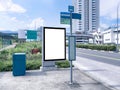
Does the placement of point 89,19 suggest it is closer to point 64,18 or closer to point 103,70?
point 103,70

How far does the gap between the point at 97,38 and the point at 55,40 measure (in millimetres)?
117259

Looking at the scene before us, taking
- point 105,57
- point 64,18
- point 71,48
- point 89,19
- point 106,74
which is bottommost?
point 106,74

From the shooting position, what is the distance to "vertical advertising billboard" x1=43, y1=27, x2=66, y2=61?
1097 cm

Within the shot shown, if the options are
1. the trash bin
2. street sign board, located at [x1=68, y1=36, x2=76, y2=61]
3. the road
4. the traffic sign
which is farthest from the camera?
the trash bin

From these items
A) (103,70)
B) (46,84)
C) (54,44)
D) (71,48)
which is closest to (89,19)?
(103,70)

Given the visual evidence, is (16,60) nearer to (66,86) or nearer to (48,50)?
(48,50)

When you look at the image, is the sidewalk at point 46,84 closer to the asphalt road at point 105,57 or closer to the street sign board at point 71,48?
the street sign board at point 71,48

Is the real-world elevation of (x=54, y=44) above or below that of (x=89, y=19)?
below

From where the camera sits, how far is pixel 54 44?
37.0ft

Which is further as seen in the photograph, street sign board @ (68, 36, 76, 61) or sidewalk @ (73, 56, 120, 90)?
sidewalk @ (73, 56, 120, 90)

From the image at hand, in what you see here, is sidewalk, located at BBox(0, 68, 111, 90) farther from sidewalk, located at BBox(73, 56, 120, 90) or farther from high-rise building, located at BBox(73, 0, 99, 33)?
high-rise building, located at BBox(73, 0, 99, 33)

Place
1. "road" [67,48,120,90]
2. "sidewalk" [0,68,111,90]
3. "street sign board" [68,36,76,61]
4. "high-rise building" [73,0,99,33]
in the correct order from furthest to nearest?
"high-rise building" [73,0,99,33], "road" [67,48,120,90], "street sign board" [68,36,76,61], "sidewalk" [0,68,111,90]

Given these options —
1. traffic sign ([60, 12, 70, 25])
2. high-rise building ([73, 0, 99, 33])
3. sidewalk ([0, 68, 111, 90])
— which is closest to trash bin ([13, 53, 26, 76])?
sidewalk ([0, 68, 111, 90])

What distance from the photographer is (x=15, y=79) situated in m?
9.34
